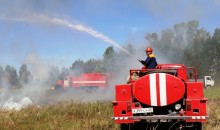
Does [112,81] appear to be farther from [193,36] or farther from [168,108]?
[168,108]

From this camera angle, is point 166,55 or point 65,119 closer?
point 65,119

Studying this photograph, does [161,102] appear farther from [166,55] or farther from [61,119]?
[166,55]

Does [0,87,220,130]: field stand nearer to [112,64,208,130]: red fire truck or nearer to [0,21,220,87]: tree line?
[112,64,208,130]: red fire truck

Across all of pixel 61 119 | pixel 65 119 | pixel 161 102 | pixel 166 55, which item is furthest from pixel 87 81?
pixel 161 102

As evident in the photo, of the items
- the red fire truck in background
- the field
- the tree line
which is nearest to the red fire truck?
the field

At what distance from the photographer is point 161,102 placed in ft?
30.4

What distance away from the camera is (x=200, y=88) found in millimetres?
9500

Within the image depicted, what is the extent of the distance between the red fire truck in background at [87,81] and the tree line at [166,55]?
50.3 inches

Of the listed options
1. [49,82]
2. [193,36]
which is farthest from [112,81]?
[193,36]

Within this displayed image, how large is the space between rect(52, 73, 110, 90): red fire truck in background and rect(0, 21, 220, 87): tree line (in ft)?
4.19

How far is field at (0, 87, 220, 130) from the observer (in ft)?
35.7

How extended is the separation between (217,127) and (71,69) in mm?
35924

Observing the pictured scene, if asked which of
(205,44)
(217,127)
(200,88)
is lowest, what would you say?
(217,127)

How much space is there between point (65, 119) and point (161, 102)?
4079mm
